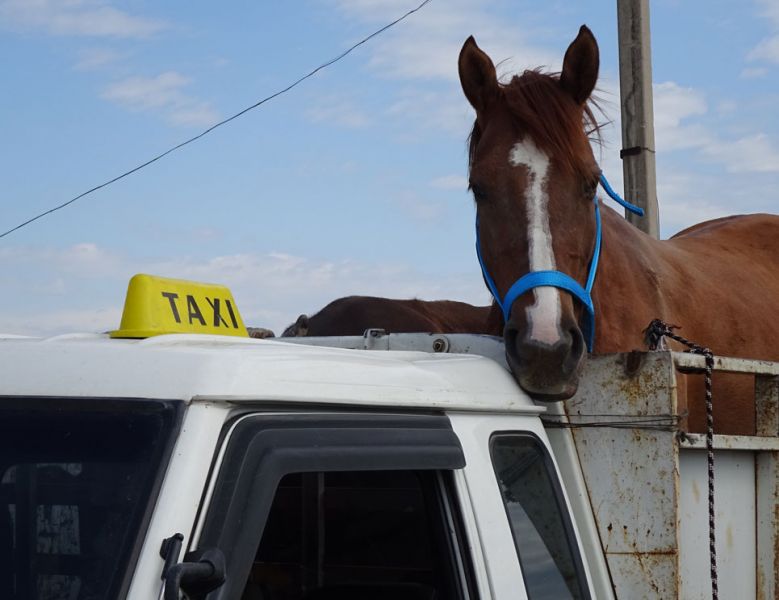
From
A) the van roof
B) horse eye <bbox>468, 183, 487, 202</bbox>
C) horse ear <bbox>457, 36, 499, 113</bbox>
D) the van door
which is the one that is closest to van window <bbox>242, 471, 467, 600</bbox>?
the van door

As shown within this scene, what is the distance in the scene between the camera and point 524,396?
107 inches

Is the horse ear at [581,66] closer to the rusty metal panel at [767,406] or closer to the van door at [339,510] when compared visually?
the rusty metal panel at [767,406]

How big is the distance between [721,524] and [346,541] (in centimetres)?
106

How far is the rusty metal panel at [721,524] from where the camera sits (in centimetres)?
295

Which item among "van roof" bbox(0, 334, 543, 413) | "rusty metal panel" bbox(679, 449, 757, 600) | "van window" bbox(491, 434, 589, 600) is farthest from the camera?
"rusty metal panel" bbox(679, 449, 757, 600)

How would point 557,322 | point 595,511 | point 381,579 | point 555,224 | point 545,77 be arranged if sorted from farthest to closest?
1. point 545,77
2. point 555,224
3. point 557,322
4. point 595,511
5. point 381,579

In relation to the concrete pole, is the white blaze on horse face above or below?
below

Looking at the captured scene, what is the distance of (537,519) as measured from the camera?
2.50 meters

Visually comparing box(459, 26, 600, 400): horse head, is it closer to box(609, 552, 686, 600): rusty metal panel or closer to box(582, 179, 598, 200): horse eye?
box(582, 179, 598, 200): horse eye

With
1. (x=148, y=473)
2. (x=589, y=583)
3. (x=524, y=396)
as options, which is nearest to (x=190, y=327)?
(x=148, y=473)

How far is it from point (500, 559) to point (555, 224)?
5.25 feet

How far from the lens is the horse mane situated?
372 centimetres

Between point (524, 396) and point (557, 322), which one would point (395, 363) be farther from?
point (557, 322)

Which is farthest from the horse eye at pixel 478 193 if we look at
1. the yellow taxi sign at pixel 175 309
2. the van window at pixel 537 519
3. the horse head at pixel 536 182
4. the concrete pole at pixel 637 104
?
the concrete pole at pixel 637 104
